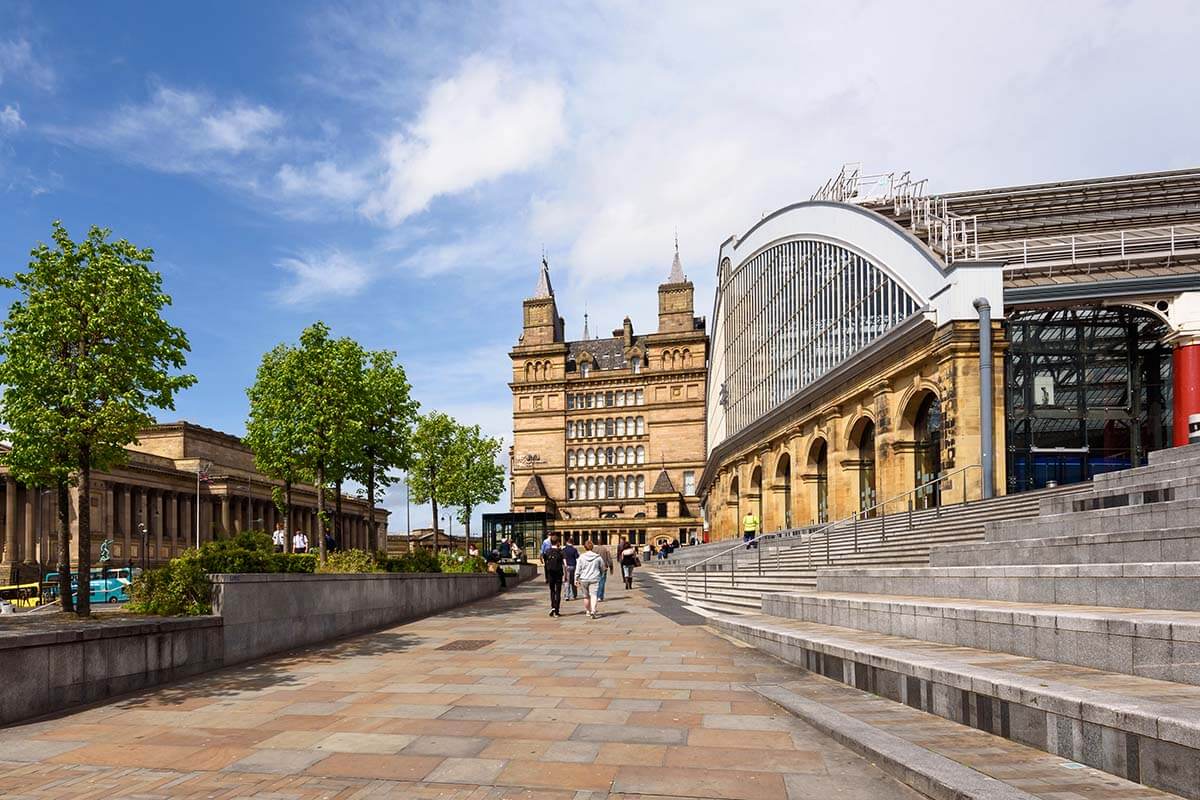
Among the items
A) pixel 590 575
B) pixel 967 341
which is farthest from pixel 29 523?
pixel 967 341

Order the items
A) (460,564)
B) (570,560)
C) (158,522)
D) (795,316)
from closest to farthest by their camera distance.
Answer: (570,560) → (460,564) → (795,316) → (158,522)

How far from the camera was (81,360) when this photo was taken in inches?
603

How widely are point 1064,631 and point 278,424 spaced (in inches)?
1109

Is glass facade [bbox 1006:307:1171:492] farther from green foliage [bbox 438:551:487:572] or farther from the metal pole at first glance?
green foliage [bbox 438:551:487:572]

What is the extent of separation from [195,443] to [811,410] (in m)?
67.4

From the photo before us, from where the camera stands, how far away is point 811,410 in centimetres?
4288

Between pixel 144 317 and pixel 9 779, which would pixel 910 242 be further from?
pixel 9 779

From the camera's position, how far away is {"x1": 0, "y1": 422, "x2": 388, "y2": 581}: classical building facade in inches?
2618

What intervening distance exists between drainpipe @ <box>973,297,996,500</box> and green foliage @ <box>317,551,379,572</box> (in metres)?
20.0

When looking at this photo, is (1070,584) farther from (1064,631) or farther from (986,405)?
(986,405)

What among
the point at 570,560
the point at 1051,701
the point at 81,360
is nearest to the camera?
the point at 1051,701

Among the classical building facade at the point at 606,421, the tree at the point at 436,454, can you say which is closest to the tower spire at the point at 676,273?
the classical building facade at the point at 606,421

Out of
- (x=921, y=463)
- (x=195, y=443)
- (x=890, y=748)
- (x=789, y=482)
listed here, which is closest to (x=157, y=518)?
(x=195, y=443)

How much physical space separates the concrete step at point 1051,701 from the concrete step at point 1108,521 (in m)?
3.80
